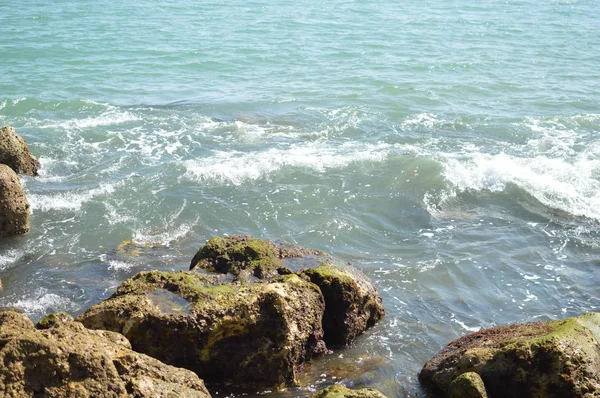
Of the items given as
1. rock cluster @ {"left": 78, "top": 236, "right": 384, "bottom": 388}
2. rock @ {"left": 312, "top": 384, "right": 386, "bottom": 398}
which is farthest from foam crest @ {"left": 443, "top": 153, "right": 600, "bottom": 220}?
rock @ {"left": 312, "top": 384, "right": 386, "bottom": 398}

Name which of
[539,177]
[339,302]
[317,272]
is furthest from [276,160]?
[339,302]

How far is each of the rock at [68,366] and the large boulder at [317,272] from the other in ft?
9.32

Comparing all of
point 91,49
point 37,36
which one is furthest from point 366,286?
point 37,36

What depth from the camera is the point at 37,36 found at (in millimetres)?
30594

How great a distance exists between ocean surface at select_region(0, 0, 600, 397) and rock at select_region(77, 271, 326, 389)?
0.53 m

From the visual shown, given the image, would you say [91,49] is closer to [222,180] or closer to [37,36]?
[37,36]

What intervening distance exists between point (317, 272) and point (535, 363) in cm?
294

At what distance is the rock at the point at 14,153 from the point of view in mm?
14875

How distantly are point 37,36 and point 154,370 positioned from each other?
27555 millimetres

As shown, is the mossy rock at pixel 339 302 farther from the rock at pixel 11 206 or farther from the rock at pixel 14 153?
the rock at pixel 14 153

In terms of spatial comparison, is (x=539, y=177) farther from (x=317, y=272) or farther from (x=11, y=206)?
(x=11, y=206)

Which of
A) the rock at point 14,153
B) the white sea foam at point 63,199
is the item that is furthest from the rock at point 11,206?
the rock at point 14,153

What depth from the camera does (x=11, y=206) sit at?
12359 millimetres

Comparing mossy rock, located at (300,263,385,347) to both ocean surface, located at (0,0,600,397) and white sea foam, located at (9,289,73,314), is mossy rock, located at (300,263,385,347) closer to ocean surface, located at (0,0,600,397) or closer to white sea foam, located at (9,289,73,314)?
ocean surface, located at (0,0,600,397)
